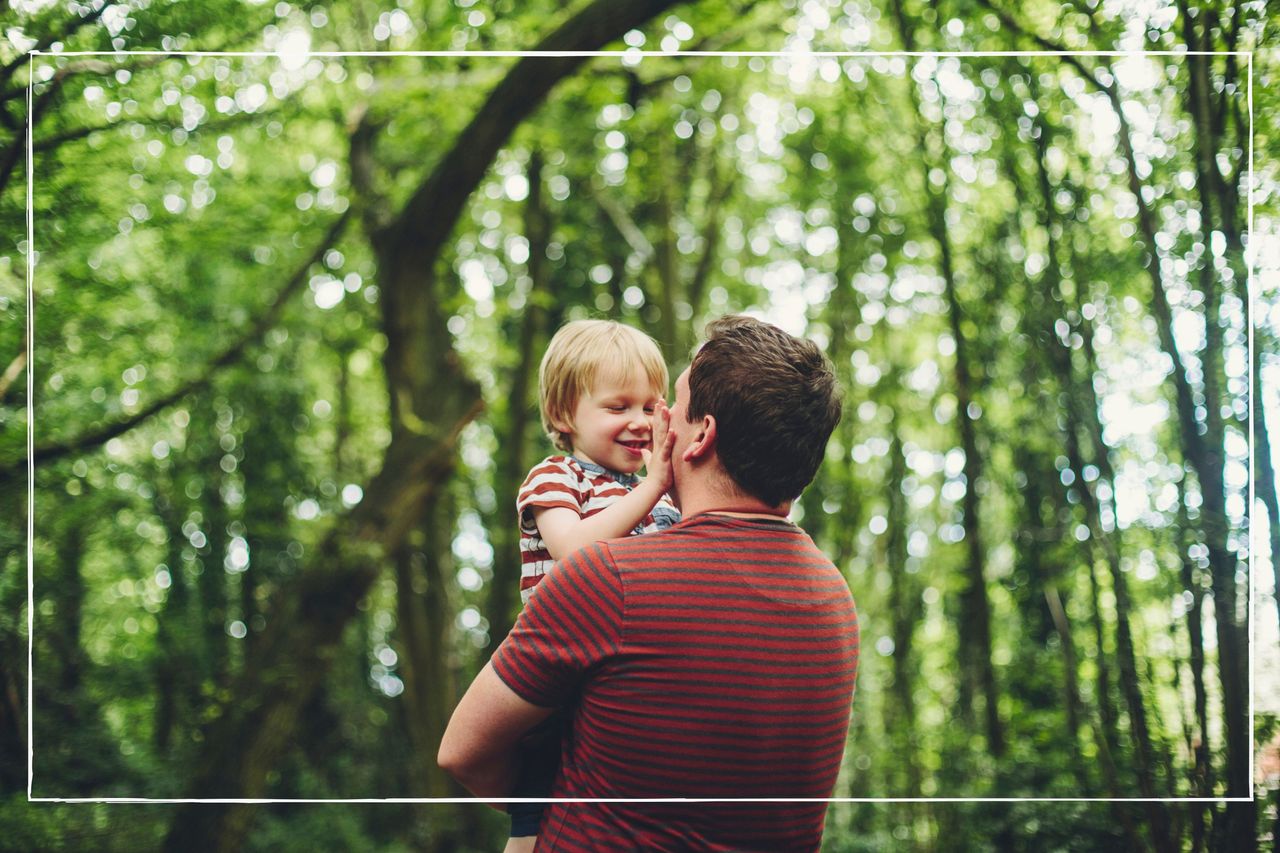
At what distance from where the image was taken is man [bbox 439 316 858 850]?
1.23 meters

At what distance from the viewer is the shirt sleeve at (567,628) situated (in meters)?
1.22

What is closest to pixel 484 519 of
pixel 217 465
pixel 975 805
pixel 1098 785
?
pixel 217 465

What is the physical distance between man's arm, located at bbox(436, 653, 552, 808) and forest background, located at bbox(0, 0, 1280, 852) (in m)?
1.56

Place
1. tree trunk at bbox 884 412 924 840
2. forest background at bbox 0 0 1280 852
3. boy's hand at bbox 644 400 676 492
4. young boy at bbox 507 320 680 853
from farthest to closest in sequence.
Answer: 1. tree trunk at bbox 884 412 924 840
2. forest background at bbox 0 0 1280 852
3. young boy at bbox 507 320 680 853
4. boy's hand at bbox 644 400 676 492

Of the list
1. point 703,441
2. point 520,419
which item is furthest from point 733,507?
point 520,419

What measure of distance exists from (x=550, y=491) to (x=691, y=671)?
0.41m

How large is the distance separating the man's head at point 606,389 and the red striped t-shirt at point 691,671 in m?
0.36

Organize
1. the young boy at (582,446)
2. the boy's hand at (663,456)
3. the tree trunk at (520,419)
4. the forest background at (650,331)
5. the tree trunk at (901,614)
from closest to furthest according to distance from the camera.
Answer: the boy's hand at (663,456), the young boy at (582,446), the forest background at (650,331), the tree trunk at (901,614), the tree trunk at (520,419)

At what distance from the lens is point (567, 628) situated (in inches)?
48.3

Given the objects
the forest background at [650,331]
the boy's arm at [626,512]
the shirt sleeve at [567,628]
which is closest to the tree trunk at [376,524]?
the forest background at [650,331]

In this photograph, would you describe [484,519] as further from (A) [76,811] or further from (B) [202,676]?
(A) [76,811]

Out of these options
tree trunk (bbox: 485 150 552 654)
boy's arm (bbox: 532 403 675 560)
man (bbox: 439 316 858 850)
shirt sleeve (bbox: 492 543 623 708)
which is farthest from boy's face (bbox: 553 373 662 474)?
tree trunk (bbox: 485 150 552 654)

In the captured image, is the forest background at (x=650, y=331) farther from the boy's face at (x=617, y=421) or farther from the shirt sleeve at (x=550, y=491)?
the shirt sleeve at (x=550, y=491)

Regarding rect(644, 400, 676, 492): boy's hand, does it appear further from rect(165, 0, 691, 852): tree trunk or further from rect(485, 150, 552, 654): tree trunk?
rect(485, 150, 552, 654): tree trunk
